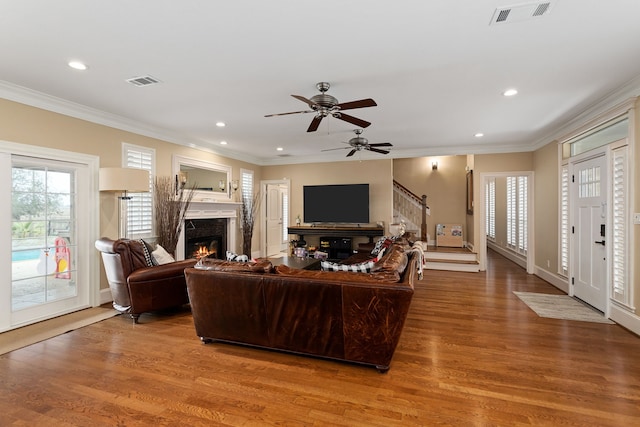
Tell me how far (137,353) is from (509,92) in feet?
15.8

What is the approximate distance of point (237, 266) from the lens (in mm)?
2984

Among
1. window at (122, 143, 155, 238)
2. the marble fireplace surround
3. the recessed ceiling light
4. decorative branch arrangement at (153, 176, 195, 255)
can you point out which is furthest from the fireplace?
the recessed ceiling light

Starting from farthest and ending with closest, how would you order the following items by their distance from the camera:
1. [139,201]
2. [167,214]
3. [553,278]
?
[553,278], [167,214], [139,201]

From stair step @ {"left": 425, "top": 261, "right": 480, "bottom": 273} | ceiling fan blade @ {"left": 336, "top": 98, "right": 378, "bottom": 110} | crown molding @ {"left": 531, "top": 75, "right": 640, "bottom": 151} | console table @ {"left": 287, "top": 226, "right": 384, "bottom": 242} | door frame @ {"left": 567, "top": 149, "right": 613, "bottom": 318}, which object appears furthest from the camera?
console table @ {"left": 287, "top": 226, "right": 384, "bottom": 242}

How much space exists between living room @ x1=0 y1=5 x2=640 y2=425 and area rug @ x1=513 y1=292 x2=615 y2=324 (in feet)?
0.78

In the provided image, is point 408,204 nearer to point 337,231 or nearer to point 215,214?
point 337,231

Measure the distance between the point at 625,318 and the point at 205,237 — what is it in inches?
259

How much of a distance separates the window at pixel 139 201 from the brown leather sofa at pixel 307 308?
2.48m

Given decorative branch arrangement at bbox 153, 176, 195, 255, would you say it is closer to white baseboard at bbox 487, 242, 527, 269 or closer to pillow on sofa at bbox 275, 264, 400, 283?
pillow on sofa at bbox 275, 264, 400, 283

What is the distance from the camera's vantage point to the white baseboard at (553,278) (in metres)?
5.01

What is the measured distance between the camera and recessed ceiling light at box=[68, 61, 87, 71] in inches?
116

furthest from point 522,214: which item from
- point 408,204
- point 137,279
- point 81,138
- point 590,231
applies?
point 81,138

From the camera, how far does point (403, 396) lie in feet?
7.32

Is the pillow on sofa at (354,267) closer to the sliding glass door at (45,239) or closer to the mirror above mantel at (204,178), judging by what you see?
the sliding glass door at (45,239)
